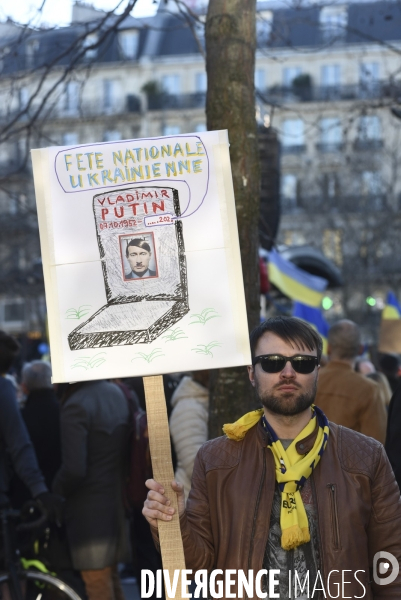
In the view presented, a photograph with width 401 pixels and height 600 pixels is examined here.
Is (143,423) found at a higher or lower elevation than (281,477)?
lower

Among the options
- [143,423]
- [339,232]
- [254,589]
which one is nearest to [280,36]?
[143,423]

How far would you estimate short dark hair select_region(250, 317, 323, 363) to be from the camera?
11.9 ft

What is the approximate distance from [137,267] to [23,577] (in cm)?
310

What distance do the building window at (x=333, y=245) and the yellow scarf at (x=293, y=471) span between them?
3804cm

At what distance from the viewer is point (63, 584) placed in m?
6.11

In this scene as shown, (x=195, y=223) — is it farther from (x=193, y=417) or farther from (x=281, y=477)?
(x=193, y=417)

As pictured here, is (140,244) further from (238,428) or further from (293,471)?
(293,471)

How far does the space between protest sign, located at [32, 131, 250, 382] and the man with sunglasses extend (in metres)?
0.20

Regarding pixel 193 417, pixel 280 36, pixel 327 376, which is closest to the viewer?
pixel 193 417

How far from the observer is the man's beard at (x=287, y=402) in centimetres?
350

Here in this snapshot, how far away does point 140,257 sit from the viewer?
3.64 meters

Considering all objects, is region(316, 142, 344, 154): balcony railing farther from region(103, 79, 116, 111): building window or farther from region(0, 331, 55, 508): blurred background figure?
region(0, 331, 55, 508): blurred background figure

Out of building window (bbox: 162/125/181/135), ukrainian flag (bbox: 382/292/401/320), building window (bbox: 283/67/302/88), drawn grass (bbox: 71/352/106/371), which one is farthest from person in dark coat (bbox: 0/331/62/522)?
building window (bbox: 283/67/302/88)

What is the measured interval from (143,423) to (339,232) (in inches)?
1395
